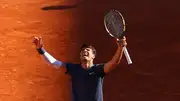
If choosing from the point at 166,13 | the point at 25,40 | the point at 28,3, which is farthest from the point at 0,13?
the point at 166,13

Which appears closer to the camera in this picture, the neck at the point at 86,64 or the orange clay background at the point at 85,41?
the neck at the point at 86,64

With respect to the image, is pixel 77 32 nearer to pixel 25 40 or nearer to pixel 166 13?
pixel 25 40

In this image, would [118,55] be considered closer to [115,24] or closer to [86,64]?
[86,64]

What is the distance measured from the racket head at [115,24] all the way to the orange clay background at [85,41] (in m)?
2.93

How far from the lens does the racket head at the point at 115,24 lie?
14.5 feet

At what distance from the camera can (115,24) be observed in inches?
181

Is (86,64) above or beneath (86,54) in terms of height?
beneath

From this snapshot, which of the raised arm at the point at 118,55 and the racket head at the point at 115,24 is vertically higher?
the racket head at the point at 115,24

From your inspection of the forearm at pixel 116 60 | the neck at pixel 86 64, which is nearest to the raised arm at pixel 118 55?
the forearm at pixel 116 60

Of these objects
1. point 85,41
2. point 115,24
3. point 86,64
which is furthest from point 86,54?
point 85,41

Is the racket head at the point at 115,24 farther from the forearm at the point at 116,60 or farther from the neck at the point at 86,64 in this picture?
the neck at the point at 86,64

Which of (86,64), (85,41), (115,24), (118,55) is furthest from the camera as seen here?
(85,41)

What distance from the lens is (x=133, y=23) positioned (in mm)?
9617

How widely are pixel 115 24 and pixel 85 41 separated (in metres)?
4.60
